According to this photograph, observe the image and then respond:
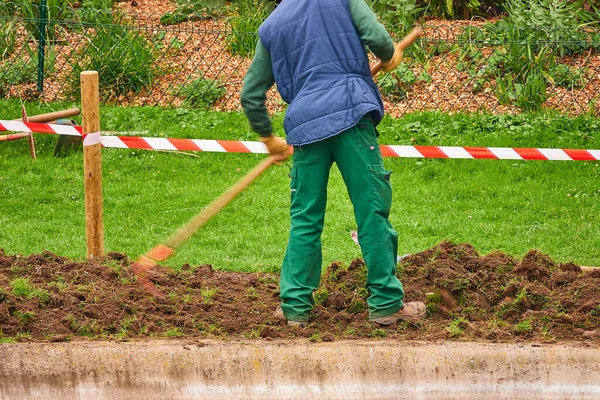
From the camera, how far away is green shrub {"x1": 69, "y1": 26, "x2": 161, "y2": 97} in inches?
428

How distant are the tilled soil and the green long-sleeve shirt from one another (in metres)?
1.10

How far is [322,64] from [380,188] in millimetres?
703

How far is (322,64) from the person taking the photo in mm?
4941

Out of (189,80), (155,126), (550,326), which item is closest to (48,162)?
(155,126)

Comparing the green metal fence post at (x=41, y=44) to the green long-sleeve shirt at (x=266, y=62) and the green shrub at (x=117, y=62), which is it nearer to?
the green shrub at (x=117, y=62)

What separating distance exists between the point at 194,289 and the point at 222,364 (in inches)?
46.4

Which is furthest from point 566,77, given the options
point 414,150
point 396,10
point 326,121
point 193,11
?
point 326,121

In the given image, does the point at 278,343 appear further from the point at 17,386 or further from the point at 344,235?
the point at 344,235

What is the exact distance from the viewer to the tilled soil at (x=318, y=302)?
5.18 m

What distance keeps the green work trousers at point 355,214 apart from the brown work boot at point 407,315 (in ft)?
0.11

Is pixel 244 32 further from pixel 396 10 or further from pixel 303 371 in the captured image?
pixel 303 371

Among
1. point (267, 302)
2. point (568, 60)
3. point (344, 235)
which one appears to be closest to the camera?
point (267, 302)

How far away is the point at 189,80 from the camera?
440 inches

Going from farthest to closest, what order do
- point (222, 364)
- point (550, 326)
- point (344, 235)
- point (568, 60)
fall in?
point (568, 60), point (344, 235), point (550, 326), point (222, 364)
